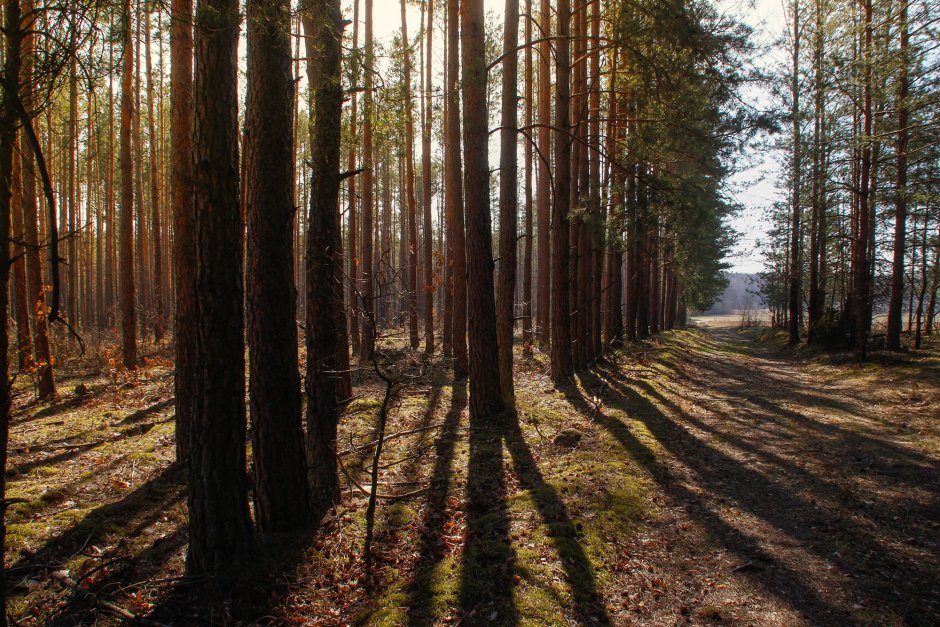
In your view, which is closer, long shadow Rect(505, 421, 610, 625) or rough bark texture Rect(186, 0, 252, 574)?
long shadow Rect(505, 421, 610, 625)

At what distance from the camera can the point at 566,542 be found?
4.38 meters

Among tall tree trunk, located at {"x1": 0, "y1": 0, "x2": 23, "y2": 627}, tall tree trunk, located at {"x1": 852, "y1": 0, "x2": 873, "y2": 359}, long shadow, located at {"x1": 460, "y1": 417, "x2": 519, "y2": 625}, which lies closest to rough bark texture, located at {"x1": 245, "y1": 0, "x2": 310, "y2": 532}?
long shadow, located at {"x1": 460, "y1": 417, "x2": 519, "y2": 625}

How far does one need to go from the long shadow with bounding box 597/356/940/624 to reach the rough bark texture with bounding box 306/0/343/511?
3783mm

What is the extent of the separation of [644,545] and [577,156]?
11596 millimetres

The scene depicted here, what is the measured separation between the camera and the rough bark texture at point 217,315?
3705mm

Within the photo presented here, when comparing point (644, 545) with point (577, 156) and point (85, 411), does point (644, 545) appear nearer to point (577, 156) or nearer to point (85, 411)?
point (85, 411)

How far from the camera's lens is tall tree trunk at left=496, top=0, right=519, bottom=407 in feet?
29.1

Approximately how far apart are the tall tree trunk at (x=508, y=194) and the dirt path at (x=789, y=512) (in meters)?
2.12

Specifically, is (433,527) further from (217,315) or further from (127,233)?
(127,233)

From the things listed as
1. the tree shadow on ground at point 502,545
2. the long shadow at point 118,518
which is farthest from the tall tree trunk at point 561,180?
the long shadow at point 118,518

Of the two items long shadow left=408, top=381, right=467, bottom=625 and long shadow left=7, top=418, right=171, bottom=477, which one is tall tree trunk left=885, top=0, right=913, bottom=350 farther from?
long shadow left=7, top=418, right=171, bottom=477

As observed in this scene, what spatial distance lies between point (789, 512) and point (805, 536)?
56cm

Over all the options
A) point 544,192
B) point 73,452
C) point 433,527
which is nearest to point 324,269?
point 433,527

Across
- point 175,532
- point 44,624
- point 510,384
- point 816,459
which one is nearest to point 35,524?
point 175,532
